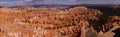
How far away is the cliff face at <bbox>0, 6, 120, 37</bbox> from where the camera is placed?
380 inches

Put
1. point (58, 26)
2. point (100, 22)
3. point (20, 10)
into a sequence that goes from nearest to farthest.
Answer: point (100, 22) → point (58, 26) → point (20, 10)

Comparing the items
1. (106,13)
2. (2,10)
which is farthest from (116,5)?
(2,10)

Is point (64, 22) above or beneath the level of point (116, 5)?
beneath

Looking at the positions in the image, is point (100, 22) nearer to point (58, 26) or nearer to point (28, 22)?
point (58, 26)

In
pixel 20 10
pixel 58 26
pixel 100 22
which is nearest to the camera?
pixel 100 22

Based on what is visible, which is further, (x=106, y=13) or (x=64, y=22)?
(x=64, y=22)

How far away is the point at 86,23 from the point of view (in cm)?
1034

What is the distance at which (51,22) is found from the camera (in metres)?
11.8

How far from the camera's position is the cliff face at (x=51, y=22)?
9656mm

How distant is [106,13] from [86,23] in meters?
0.83

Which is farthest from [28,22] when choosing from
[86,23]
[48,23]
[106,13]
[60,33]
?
[106,13]

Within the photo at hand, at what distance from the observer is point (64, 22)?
11297 millimetres

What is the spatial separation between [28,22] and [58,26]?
1.26 m

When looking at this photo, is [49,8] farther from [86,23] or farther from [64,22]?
[86,23]
